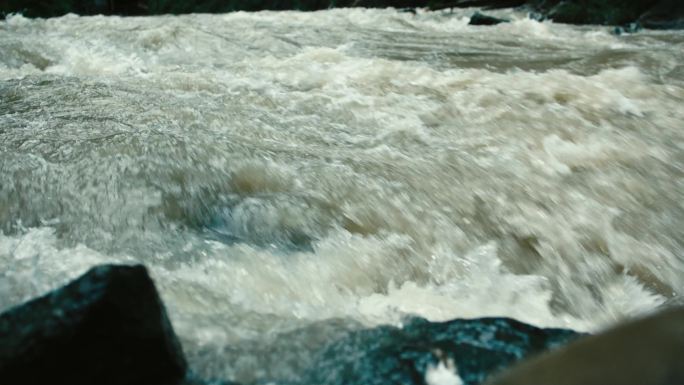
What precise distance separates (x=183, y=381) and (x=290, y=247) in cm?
122

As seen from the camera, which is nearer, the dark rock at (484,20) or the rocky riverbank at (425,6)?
the rocky riverbank at (425,6)

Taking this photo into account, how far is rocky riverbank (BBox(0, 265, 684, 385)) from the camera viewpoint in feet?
4.14

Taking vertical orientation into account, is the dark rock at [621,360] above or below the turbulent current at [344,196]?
above

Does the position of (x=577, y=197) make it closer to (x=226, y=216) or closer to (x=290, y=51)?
(x=226, y=216)

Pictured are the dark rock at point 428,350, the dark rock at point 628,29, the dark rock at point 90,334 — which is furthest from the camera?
the dark rock at point 628,29

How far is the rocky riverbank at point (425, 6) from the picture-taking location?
11484mm

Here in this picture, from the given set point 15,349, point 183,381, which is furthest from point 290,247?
point 15,349

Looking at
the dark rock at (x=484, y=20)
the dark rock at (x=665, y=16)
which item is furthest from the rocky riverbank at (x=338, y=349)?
the dark rock at (x=665, y=16)

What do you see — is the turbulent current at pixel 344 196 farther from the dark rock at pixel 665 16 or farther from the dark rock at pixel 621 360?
the dark rock at pixel 665 16

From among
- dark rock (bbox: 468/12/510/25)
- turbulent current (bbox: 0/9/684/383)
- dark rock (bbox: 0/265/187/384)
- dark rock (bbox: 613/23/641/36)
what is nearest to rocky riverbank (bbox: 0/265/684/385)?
dark rock (bbox: 0/265/187/384)

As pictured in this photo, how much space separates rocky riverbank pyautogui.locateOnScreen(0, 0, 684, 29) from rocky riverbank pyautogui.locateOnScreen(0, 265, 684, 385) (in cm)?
1126

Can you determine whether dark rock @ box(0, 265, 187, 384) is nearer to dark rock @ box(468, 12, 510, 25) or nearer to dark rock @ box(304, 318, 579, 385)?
dark rock @ box(304, 318, 579, 385)

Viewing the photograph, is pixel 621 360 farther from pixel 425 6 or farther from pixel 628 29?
pixel 425 6

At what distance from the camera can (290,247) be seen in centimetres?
280
